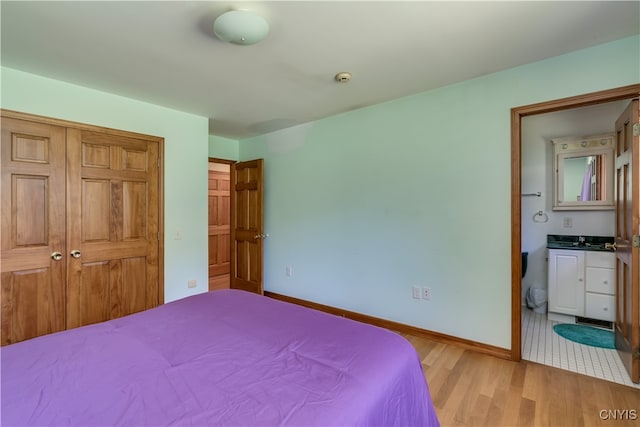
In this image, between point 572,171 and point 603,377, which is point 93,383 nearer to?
point 603,377

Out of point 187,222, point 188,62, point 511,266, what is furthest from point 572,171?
point 187,222

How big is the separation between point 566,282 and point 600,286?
0.88 feet

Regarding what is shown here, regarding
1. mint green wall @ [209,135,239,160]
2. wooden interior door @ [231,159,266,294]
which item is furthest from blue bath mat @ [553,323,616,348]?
mint green wall @ [209,135,239,160]

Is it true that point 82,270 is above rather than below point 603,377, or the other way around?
above

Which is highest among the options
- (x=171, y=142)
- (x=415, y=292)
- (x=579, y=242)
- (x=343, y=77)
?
(x=343, y=77)

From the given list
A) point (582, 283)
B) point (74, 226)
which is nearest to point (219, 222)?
point (74, 226)

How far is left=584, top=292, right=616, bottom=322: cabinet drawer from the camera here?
9.73 ft

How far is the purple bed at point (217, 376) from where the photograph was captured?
2.85 feet

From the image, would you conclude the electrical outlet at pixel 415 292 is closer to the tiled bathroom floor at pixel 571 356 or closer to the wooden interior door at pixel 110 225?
the tiled bathroom floor at pixel 571 356

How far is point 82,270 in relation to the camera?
2652 millimetres

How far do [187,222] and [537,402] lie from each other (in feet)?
11.3

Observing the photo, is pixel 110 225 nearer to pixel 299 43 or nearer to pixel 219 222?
pixel 299 43

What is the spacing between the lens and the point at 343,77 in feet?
7.84

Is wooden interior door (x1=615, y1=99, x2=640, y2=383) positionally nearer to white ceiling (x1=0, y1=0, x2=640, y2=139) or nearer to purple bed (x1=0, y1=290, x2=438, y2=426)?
white ceiling (x1=0, y1=0, x2=640, y2=139)
